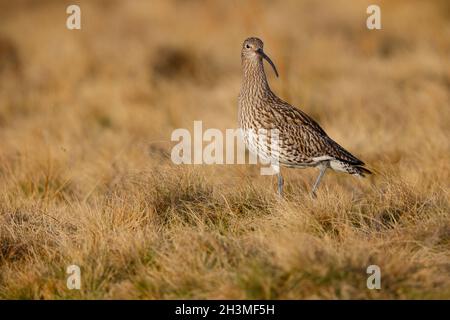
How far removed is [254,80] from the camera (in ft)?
20.9

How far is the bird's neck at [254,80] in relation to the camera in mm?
6316

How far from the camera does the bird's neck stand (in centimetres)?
632

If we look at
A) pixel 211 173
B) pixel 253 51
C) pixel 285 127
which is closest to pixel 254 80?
pixel 253 51

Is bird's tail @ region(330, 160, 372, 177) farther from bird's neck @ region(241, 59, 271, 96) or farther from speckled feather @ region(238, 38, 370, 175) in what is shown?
bird's neck @ region(241, 59, 271, 96)

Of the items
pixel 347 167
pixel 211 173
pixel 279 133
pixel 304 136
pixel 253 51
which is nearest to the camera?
pixel 279 133

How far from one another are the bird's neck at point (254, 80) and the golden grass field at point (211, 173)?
738mm

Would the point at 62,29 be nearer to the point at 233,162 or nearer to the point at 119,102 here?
the point at 119,102

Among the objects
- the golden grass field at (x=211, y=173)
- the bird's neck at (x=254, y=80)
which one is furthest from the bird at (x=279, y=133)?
the golden grass field at (x=211, y=173)

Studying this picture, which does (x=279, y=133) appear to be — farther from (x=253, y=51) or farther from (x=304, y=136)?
(x=253, y=51)

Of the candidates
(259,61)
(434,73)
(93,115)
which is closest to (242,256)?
(259,61)

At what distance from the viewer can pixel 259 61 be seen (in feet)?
21.2

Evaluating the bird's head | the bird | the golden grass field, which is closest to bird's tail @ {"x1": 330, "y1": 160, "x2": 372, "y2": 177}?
the bird

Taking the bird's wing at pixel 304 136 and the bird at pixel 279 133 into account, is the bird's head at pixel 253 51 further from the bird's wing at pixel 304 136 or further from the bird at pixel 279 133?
the bird's wing at pixel 304 136

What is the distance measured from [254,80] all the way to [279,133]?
0.57 metres
